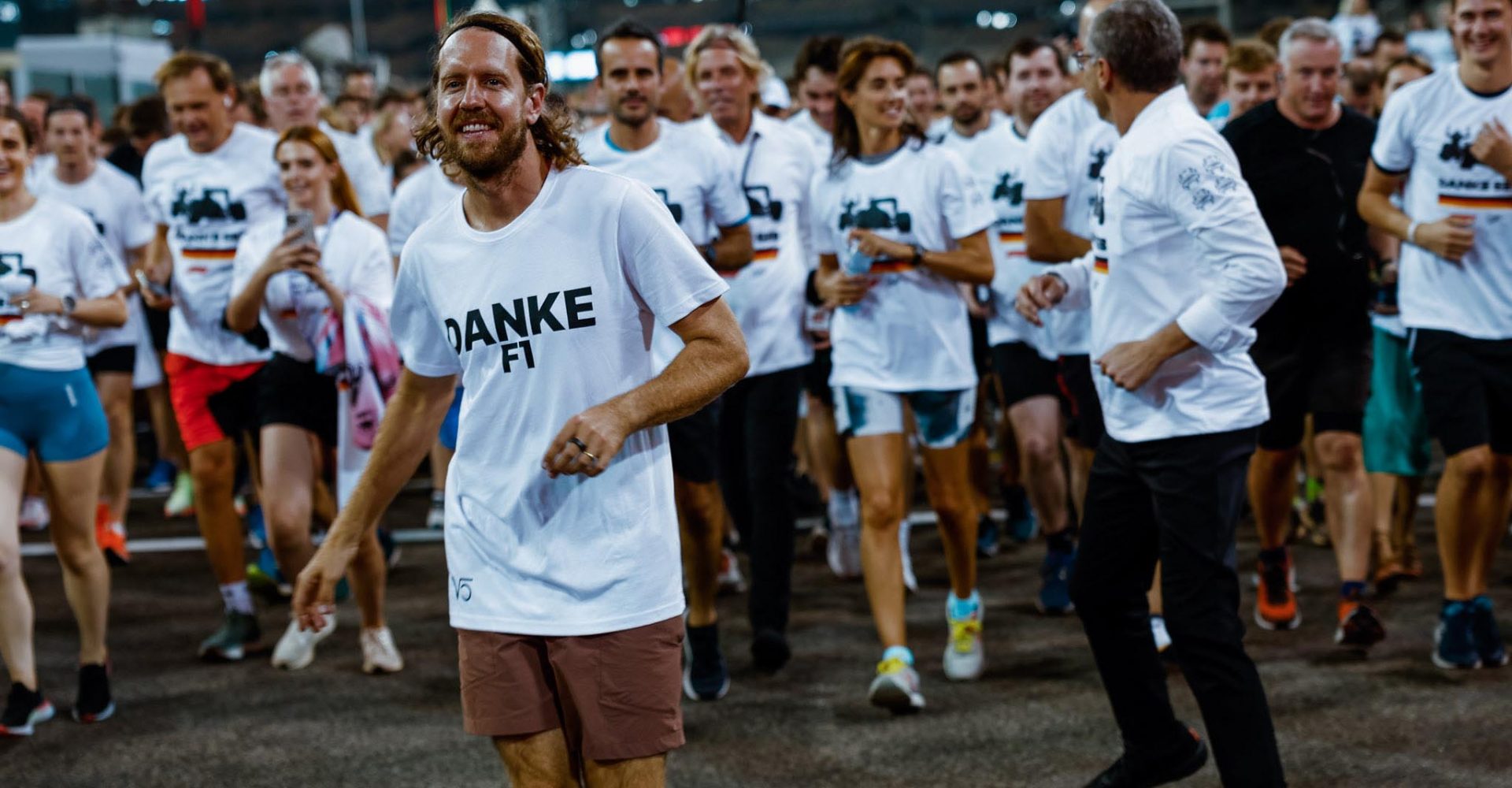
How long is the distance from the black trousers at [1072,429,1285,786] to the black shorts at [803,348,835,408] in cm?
351

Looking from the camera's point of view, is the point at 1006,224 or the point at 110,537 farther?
the point at 110,537

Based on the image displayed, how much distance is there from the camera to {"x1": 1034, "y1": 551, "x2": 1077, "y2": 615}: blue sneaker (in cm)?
662

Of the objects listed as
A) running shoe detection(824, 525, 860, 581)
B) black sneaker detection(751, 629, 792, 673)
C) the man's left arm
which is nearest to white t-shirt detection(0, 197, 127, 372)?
black sneaker detection(751, 629, 792, 673)

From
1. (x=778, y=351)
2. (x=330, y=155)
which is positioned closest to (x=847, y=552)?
(x=778, y=351)

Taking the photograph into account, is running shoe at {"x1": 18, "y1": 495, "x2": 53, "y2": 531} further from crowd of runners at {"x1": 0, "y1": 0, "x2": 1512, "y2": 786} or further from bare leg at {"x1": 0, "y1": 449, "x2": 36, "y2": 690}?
bare leg at {"x1": 0, "y1": 449, "x2": 36, "y2": 690}

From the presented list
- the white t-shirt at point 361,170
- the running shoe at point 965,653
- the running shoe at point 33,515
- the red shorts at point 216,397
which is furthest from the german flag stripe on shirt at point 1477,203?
the running shoe at point 33,515

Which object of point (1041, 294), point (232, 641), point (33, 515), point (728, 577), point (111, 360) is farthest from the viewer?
point (33, 515)

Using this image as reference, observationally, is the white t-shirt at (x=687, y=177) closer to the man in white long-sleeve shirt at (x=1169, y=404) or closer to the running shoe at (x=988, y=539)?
the man in white long-sleeve shirt at (x=1169, y=404)

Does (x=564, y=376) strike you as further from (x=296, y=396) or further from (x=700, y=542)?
(x=296, y=396)

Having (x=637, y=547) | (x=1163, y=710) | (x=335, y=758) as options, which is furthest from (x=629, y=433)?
(x=335, y=758)

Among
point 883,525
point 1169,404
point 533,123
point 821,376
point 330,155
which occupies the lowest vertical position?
point 883,525

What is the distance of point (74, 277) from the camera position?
5.90 metres

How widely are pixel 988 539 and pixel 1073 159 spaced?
265 cm

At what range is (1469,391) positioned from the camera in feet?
17.9
